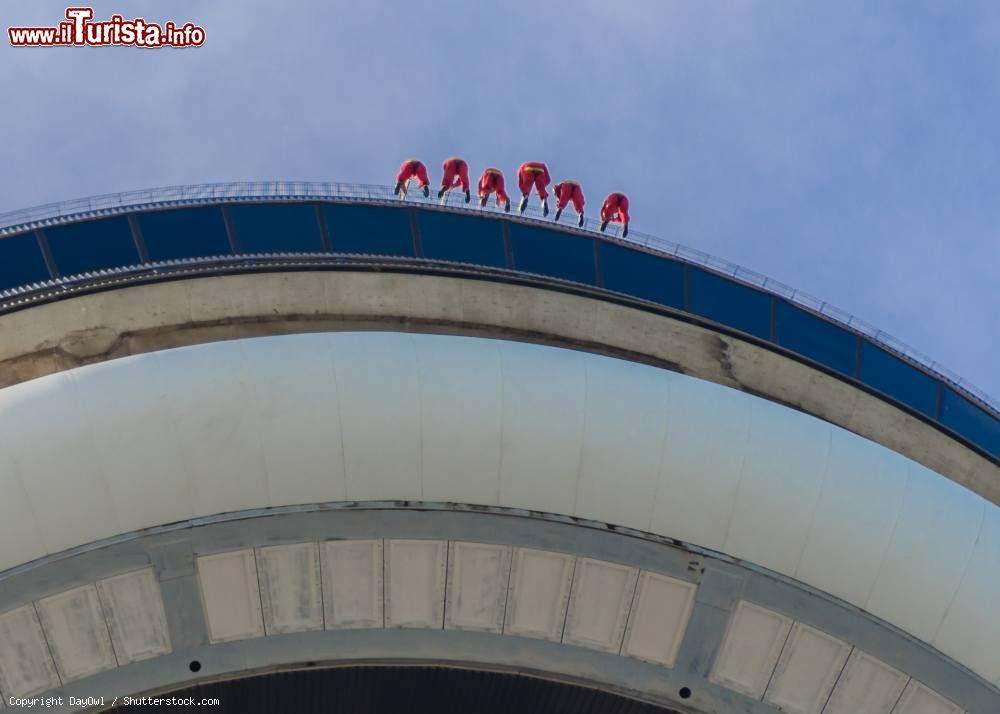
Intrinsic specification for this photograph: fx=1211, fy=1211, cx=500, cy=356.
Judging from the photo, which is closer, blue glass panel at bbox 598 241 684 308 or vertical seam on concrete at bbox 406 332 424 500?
vertical seam on concrete at bbox 406 332 424 500

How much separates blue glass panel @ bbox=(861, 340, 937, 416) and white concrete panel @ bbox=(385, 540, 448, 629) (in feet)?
39.6

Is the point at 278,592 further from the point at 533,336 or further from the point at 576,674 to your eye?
the point at 533,336

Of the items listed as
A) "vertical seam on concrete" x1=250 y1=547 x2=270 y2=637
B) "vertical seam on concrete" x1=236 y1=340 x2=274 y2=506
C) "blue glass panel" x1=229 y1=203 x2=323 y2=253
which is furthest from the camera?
"blue glass panel" x1=229 y1=203 x2=323 y2=253

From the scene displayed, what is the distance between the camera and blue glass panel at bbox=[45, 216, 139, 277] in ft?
86.3

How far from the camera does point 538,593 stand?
2292cm

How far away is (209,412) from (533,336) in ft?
25.4

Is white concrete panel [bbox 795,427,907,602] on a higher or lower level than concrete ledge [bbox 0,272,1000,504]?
lower

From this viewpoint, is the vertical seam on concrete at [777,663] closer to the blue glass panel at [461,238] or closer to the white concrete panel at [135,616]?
the blue glass panel at [461,238]

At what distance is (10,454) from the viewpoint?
2080cm

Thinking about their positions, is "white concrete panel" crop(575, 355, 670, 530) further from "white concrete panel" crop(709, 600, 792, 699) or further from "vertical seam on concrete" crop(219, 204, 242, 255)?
"vertical seam on concrete" crop(219, 204, 242, 255)

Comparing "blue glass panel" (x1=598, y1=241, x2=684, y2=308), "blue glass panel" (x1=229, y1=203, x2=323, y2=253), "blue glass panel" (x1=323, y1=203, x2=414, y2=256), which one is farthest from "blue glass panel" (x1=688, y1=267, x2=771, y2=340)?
"blue glass panel" (x1=229, y1=203, x2=323, y2=253)

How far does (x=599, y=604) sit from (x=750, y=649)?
306 cm

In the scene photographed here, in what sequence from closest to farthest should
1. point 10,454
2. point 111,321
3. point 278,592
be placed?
point 10,454 < point 278,592 < point 111,321

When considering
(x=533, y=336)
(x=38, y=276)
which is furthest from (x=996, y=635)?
(x=38, y=276)
